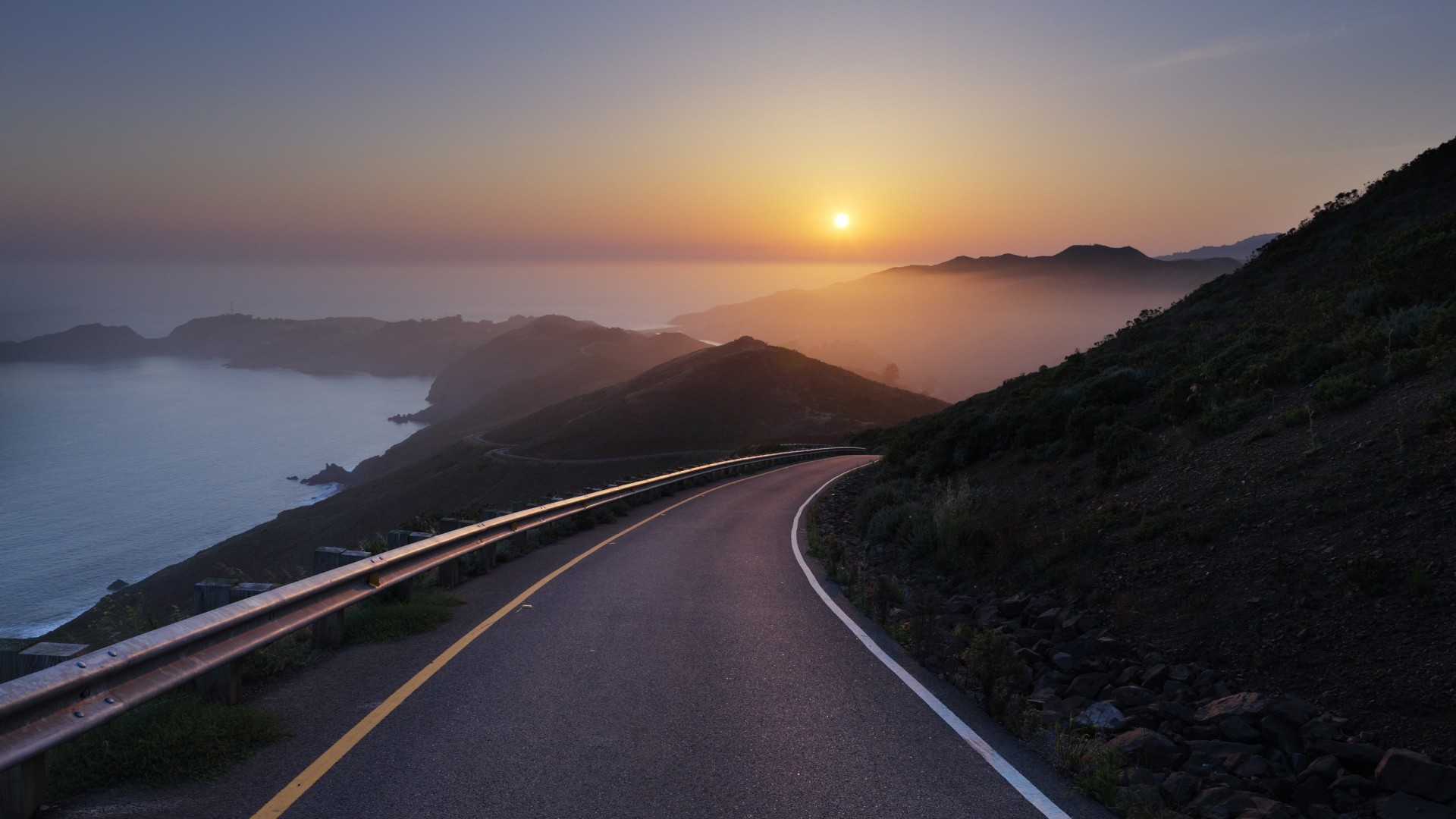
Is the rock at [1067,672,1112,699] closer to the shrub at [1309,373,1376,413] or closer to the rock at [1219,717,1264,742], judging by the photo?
the rock at [1219,717,1264,742]

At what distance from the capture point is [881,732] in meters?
4.94

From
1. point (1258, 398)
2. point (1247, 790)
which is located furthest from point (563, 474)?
point (1247, 790)

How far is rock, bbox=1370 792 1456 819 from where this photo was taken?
372 cm

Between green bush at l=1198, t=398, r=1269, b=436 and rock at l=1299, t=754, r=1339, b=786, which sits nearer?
rock at l=1299, t=754, r=1339, b=786

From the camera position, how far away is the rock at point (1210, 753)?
4504 mm

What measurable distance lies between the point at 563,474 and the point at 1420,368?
3153 inches

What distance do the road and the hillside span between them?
8.16 feet

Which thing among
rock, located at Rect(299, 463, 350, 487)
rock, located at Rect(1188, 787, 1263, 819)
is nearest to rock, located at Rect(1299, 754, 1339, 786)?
rock, located at Rect(1188, 787, 1263, 819)

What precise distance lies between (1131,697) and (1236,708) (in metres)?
0.72

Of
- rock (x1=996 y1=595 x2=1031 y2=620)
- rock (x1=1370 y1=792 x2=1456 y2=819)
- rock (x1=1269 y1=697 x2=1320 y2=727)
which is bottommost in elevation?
rock (x1=996 y1=595 x2=1031 y2=620)

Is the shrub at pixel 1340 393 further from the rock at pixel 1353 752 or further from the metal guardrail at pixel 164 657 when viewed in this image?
the metal guardrail at pixel 164 657

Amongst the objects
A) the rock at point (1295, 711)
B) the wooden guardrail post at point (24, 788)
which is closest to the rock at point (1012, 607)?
the rock at point (1295, 711)

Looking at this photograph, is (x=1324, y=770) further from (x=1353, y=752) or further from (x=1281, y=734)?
(x=1281, y=734)

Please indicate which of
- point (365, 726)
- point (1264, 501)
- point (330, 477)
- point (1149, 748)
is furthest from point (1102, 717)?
point (330, 477)
